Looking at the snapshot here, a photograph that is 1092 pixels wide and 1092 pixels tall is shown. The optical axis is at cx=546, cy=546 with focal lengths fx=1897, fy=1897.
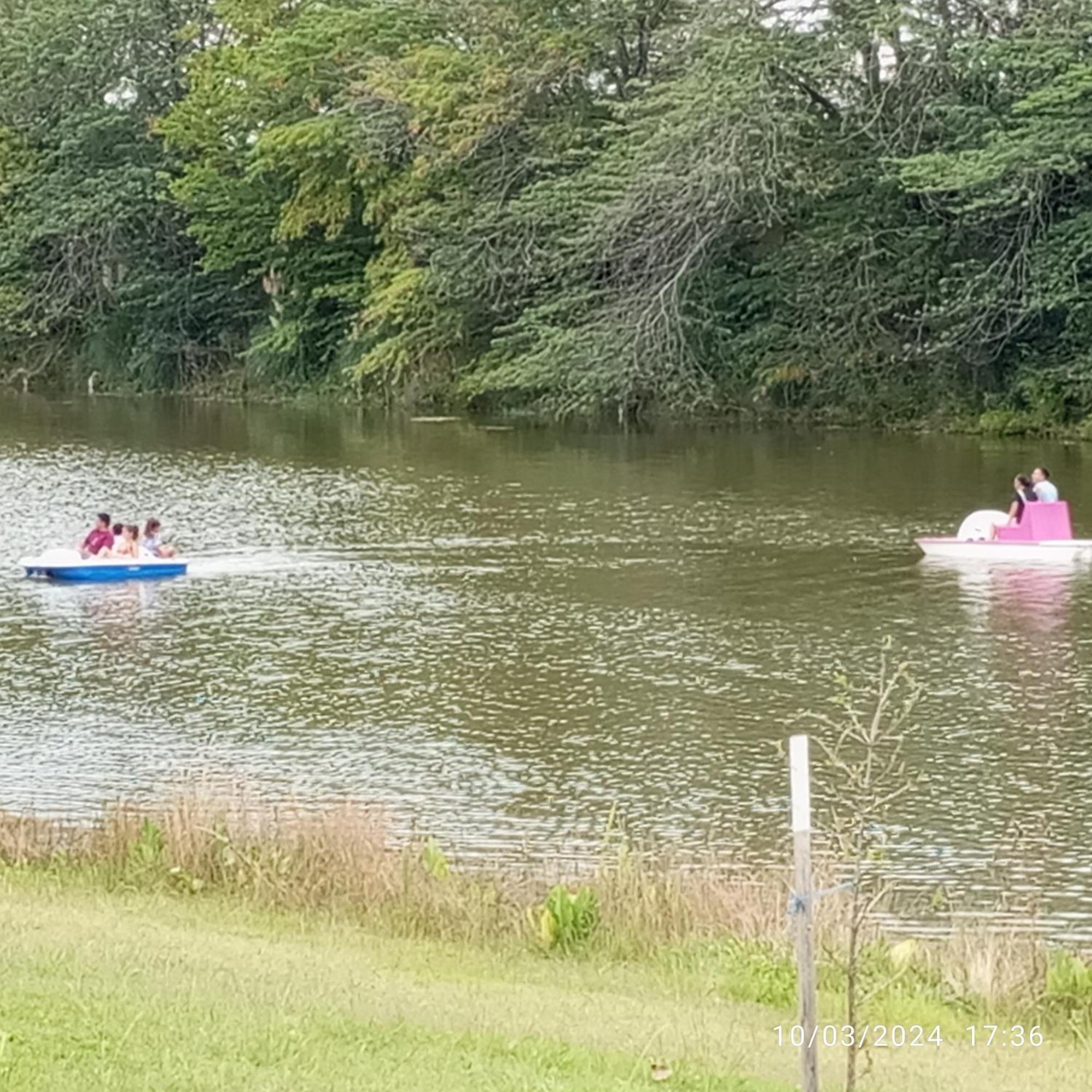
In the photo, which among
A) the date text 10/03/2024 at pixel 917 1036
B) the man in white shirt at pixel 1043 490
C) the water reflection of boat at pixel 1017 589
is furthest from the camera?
the man in white shirt at pixel 1043 490

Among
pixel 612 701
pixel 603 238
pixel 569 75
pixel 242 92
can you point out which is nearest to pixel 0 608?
pixel 612 701

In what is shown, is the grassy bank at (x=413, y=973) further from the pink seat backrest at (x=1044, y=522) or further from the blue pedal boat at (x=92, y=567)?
the pink seat backrest at (x=1044, y=522)

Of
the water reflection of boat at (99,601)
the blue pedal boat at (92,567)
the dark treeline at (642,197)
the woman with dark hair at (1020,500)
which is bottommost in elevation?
Result: the water reflection of boat at (99,601)

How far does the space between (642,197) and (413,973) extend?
109ft

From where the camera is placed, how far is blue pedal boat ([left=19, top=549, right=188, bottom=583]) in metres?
24.6

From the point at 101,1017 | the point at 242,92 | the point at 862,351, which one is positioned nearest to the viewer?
the point at 101,1017

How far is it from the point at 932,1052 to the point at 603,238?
3417 cm

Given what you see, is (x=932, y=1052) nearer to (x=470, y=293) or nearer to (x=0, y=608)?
(x=0, y=608)

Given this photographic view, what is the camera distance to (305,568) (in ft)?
83.0

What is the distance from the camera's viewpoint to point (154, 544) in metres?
25.6

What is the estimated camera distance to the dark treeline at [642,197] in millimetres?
39406

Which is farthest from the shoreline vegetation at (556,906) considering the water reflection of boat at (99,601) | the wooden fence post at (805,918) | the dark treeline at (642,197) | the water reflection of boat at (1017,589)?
the dark treeline at (642,197)

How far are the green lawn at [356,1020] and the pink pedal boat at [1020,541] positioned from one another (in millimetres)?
16848

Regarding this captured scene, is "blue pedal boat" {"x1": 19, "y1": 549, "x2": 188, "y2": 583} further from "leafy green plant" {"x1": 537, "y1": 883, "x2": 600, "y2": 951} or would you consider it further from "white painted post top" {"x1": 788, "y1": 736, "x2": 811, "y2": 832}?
"white painted post top" {"x1": 788, "y1": 736, "x2": 811, "y2": 832}
